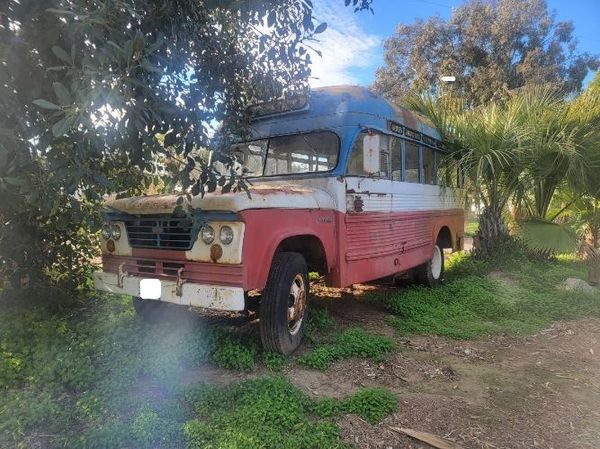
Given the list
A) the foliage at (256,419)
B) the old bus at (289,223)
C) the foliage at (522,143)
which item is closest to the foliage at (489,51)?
the foliage at (522,143)

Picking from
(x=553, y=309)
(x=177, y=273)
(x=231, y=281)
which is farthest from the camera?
(x=553, y=309)

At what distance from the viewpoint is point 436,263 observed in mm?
7898

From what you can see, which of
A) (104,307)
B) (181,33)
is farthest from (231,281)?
(104,307)

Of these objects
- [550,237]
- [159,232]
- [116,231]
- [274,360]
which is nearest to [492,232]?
[550,237]

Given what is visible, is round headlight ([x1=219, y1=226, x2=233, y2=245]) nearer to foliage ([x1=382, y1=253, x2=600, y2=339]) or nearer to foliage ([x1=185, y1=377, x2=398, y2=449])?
foliage ([x1=185, y1=377, x2=398, y2=449])

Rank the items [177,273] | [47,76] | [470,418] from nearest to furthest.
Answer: [47,76]
[470,418]
[177,273]

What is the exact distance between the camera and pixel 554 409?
11.5ft

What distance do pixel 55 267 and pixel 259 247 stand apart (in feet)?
8.90

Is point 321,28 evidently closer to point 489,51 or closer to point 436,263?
point 436,263

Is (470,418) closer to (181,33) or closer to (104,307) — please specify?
(181,33)

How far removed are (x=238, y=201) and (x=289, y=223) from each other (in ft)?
2.13

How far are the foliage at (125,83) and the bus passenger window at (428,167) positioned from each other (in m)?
3.62

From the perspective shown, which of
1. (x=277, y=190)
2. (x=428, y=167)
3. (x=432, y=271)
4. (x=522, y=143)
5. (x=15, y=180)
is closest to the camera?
(x=15, y=180)

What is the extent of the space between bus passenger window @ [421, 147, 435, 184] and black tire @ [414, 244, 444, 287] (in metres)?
1.10
